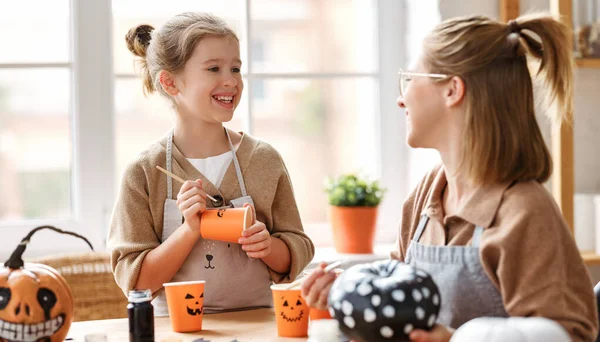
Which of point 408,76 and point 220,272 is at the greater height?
point 408,76

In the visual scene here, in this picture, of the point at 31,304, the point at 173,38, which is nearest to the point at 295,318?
the point at 31,304

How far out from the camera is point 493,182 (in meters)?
1.39

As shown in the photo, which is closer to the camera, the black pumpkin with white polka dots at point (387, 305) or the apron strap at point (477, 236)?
the black pumpkin with white polka dots at point (387, 305)

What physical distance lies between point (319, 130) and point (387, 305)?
1.89 meters

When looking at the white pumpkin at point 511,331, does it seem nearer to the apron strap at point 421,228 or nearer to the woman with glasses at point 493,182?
the woman with glasses at point 493,182

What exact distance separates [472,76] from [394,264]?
0.39 meters

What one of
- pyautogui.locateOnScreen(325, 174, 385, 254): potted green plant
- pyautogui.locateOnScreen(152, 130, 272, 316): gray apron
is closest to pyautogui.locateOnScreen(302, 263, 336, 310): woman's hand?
pyautogui.locateOnScreen(152, 130, 272, 316): gray apron

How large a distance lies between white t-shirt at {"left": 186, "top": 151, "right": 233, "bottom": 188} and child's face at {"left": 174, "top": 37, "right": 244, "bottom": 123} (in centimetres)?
9

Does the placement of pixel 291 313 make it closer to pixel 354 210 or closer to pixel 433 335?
pixel 433 335

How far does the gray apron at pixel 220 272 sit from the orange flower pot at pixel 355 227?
852mm

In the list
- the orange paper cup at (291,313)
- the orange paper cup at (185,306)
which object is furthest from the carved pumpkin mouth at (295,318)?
the orange paper cup at (185,306)

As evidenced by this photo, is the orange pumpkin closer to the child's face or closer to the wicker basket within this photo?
the child's face

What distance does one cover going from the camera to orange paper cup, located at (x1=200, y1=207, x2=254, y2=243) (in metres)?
1.55

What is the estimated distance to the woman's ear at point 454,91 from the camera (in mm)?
1422
